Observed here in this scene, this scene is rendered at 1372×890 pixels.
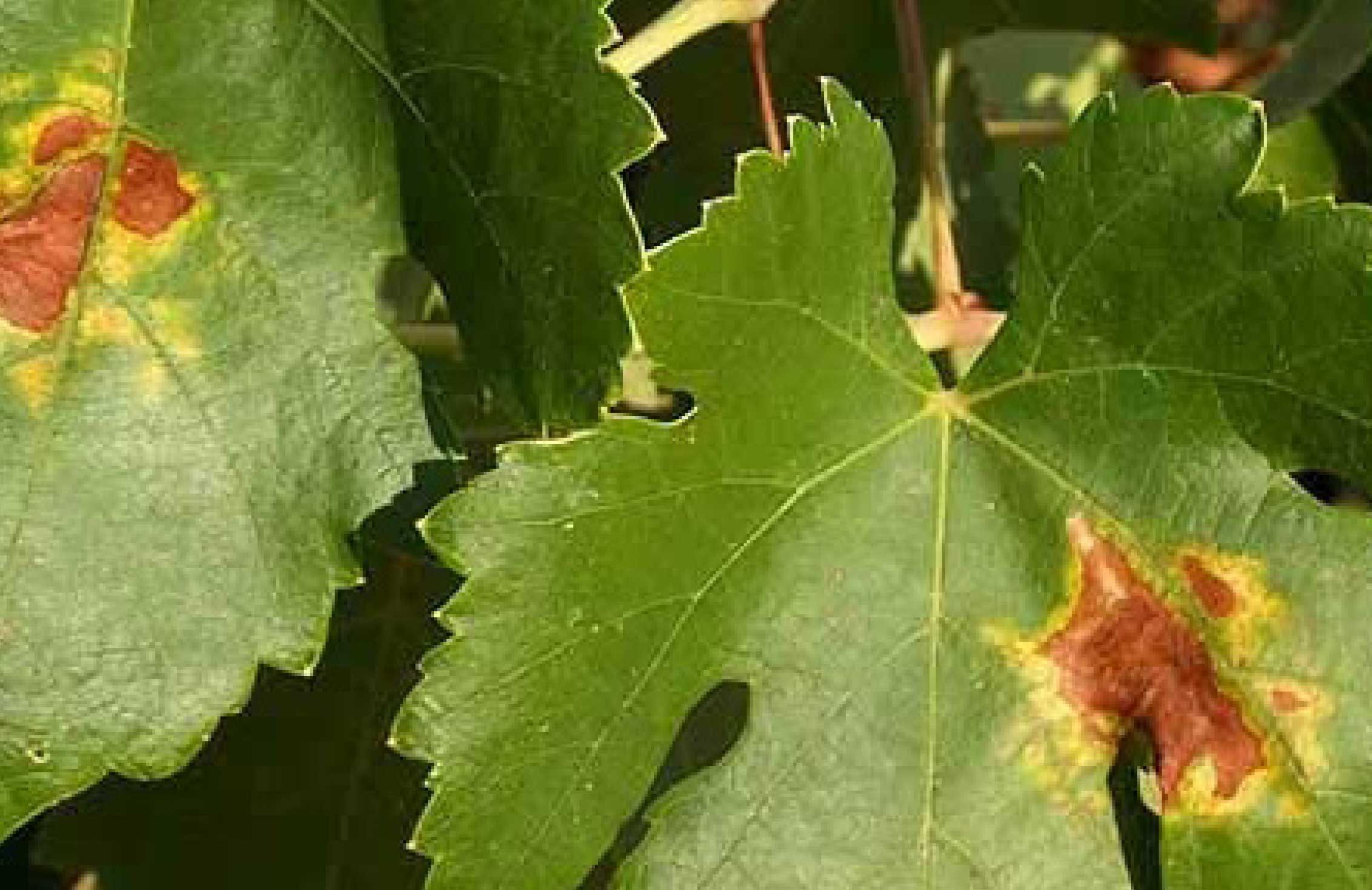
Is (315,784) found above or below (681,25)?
below

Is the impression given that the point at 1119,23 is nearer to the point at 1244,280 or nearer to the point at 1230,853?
the point at 1244,280

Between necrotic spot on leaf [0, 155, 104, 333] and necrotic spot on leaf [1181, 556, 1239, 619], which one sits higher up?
necrotic spot on leaf [0, 155, 104, 333]

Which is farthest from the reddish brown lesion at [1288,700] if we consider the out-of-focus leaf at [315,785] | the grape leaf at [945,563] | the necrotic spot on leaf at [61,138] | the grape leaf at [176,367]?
the necrotic spot on leaf at [61,138]

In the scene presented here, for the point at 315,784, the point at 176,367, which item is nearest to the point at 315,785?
the point at 315,784

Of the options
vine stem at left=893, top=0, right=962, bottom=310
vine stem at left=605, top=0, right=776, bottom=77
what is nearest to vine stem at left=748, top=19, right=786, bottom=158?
vine stem at left=605, top=0, right=776, bottom=77

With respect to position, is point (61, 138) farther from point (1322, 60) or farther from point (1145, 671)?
point (1322, 60)

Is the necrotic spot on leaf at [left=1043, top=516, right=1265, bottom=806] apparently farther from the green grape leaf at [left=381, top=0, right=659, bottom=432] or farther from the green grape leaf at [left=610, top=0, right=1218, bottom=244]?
the green grape leaf at [left=610, top=0, right=1218, bottom=244]
